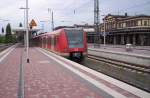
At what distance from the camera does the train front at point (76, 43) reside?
26.6 meters

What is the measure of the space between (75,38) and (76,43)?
421 mm

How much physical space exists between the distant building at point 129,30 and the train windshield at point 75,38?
41136mm

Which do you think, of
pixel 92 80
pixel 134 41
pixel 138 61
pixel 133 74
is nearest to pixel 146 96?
pixel 92 80

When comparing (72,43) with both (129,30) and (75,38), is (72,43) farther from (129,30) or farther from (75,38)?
(129,30)

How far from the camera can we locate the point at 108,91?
10.2m

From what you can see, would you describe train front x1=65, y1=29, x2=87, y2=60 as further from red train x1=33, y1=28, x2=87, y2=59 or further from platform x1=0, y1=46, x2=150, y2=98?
platform x1=0, y1=46, x2=150, y2=98

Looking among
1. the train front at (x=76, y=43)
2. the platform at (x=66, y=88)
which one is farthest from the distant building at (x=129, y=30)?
the platform at (x=66, y=88)

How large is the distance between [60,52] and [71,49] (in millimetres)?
1290

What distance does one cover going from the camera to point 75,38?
88.1 ft

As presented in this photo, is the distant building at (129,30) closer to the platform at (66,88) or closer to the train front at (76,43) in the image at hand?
the train front at (76,43)

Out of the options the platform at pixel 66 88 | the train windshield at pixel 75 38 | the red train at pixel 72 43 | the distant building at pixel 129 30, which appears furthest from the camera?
the distant building at pixel 129 30

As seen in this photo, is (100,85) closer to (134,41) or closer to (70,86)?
(70,86)

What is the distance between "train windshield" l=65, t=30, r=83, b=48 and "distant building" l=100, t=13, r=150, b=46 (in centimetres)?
4114

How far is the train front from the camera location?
87.4 ft
